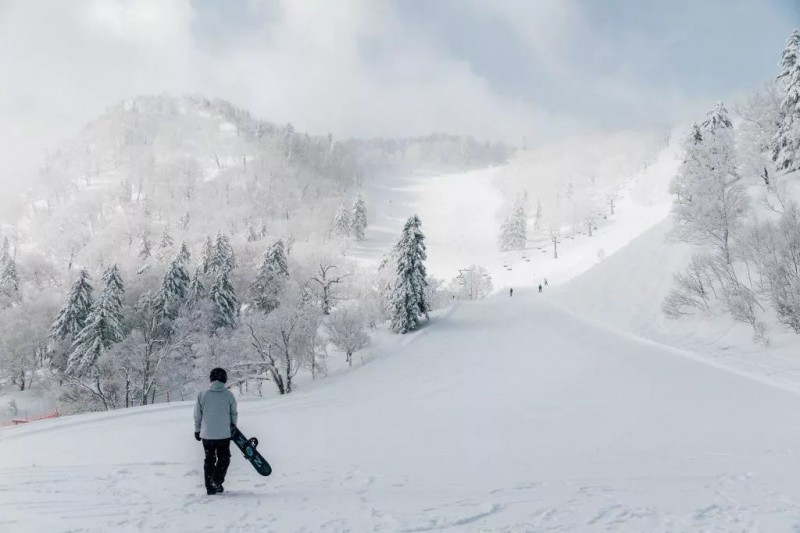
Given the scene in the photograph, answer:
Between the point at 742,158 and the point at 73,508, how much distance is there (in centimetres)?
6020

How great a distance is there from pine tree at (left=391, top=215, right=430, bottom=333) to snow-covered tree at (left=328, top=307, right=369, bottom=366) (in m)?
4.87

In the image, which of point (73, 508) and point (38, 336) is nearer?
point (73, 508)

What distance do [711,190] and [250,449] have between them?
44266mm

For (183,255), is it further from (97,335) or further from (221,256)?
(97,335)

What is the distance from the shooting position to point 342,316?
1866 inches

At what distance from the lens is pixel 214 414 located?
308 inches

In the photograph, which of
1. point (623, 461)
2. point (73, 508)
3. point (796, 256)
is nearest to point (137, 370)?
point (73, 508)

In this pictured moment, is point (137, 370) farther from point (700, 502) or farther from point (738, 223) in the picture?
point (738, 223)

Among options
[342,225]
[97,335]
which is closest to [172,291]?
[97,335]

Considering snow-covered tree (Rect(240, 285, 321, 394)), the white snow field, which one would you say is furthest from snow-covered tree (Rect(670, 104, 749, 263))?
snow-covered tree (Rect(240, 285, 321, 394))

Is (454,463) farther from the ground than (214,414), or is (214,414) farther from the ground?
(214,414)

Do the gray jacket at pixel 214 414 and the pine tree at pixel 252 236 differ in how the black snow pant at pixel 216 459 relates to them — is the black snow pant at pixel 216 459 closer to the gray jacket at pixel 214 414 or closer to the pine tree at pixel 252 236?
the gray jacket at pixel 214 414

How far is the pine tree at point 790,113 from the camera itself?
3794 centimetres

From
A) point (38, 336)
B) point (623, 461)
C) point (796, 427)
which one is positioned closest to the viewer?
point (623, 461)
